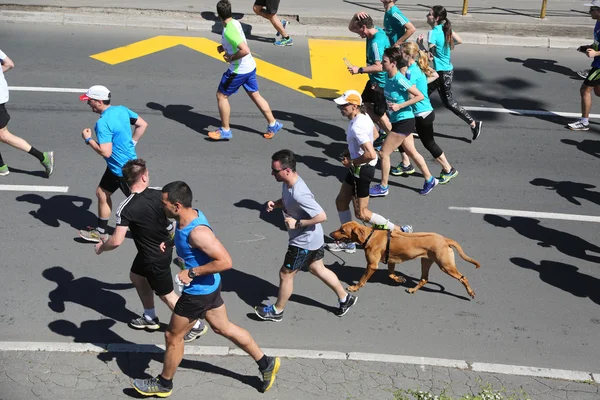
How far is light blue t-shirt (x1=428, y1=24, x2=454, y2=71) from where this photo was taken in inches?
441

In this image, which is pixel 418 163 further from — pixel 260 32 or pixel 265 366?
pixel 260 32

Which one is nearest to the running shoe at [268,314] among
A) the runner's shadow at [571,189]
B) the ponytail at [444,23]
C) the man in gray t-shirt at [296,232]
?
the man in gray t-shirt at [296,232]

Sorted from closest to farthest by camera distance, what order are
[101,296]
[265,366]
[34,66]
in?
[265,366] → [101,296] → [34,66]

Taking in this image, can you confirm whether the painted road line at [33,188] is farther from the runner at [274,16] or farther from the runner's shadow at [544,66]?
the runner's shadow at [544,66]

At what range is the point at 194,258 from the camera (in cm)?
604

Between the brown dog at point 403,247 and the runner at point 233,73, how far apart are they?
12.5 feet

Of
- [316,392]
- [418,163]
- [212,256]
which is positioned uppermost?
[212,256]

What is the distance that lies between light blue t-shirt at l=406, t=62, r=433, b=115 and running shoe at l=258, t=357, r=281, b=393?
446 centimetres

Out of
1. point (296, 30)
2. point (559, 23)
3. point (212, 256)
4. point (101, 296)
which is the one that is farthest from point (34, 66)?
point (559, 23)

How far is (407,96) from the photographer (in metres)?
9.48

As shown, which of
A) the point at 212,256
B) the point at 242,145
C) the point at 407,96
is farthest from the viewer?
the point at 242,145

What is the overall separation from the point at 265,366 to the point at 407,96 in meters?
4.37

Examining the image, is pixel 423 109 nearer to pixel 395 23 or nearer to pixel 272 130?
pixel 272 130

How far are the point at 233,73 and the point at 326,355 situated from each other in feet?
17.0
